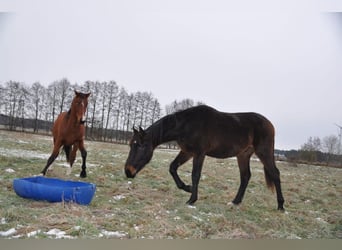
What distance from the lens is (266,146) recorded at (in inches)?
116

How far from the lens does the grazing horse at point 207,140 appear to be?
2.78 m

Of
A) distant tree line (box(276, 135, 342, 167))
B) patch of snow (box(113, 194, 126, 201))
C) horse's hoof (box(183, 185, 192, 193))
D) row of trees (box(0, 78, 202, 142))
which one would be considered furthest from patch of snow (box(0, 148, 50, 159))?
distant tree line (box(276, 135, 342, 167))

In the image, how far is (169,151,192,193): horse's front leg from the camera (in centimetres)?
283

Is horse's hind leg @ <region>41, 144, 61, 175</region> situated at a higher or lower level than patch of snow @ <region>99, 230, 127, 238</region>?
higher

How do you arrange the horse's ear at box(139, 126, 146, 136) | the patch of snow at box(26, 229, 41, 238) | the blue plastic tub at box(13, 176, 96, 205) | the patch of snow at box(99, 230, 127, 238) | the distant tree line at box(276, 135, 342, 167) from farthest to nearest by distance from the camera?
the distant tree line at box(276, 135, 342, 167)
the horse's ear at box(139, 126, 146, 136)
the blue plastic tub at box(13, 176, 96, 205)
the patch of snow at box(99, 230, 127, 238)
the patch of snow at box(26, 229, 41, 238)

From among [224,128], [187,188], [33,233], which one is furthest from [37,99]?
[224,128]

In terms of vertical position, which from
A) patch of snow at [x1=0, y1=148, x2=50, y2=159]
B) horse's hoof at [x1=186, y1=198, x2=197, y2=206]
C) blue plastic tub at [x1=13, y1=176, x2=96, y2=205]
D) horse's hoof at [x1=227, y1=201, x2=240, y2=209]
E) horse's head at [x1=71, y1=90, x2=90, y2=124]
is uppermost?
horse's head at [x1=71, y1=90, x2=90, y2=124]

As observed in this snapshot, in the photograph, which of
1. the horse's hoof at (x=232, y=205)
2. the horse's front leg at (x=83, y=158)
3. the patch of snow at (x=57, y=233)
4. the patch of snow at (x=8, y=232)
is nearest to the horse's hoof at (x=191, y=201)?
the horse's hoof at (x=232, y=205)

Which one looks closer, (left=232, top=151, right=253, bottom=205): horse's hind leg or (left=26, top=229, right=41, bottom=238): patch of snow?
(left=26, top=229, right=41, bottom=238): patch of snow

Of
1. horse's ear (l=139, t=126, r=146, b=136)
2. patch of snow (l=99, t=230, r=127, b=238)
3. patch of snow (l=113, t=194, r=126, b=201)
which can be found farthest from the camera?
horse's ear (l=139, t=126, r=146, b=136)

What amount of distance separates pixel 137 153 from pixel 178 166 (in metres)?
0.41

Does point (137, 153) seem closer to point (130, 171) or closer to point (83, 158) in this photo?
point (130, 171)

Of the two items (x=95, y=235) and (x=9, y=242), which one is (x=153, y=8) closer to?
(x=95, y=235)

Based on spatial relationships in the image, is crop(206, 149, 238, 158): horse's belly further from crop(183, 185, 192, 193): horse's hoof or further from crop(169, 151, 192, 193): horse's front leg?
crop(183, 185, 192, 193): horse's hoof
